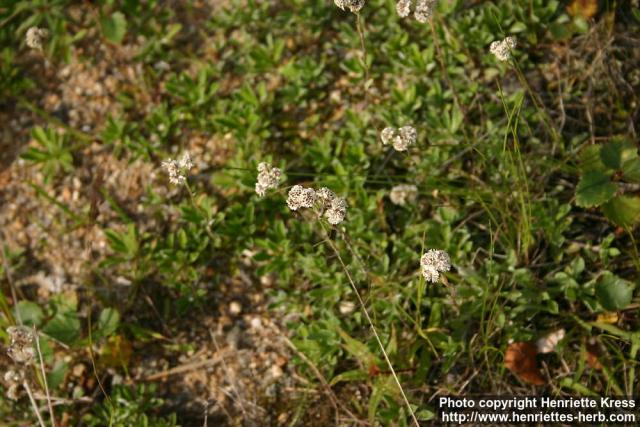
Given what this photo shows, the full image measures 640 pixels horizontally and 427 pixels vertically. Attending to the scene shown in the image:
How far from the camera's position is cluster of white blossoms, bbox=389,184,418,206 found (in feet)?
12.0

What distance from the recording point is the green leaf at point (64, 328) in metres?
3.65

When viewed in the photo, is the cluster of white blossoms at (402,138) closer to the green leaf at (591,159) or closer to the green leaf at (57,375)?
the green leaf at (591,159)

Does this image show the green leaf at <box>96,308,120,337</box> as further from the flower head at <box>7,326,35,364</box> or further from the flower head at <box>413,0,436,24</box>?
the flower head at <box>413,0,436,24</box>

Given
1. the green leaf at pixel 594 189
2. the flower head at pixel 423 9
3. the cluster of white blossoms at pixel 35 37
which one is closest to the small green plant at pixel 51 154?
the cluster of white blossoms at pixel 35 37

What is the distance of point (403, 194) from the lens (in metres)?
3.67

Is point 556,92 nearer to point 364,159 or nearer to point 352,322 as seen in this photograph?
point 364,159

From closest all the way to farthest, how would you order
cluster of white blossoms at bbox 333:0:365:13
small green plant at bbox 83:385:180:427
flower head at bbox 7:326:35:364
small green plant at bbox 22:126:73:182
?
cluster of white blossoms at bbox 333:0:365:13 < flower head at bbox 7:326:35:364 < small green plant at bbox 83:385:180:427 < small green plant at bbox 22:126:73:182

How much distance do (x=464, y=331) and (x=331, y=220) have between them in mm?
1155

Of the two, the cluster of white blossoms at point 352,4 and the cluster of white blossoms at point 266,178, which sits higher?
the cluster of white blossoms at point 352,4

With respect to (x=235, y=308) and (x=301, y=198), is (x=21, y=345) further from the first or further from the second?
(x=301, y=198)

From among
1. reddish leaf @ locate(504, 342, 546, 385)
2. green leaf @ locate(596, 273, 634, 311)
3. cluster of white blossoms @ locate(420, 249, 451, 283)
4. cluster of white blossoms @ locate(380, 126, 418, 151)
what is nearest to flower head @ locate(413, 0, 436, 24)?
cluster of white blossoms @ locate(380, 126, 418, 151)

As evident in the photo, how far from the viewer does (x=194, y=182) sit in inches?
163

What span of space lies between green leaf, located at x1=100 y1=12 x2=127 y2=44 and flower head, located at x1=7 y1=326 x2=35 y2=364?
227 centimetres

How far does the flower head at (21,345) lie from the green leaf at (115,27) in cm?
227
